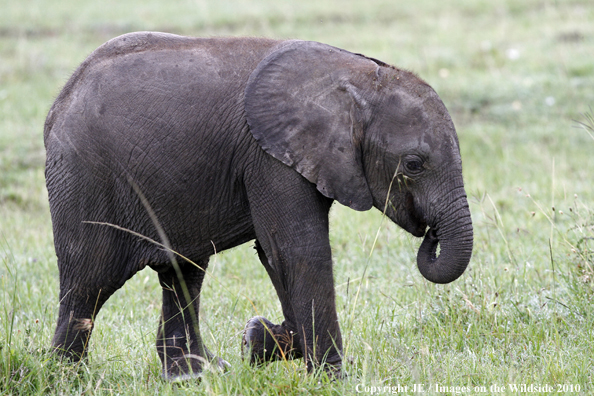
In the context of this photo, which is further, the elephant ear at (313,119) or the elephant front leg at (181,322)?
the elephant front leg at (181,322)

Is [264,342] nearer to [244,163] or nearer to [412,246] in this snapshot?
[244,163]

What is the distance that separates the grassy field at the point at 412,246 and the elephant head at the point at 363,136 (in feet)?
1.54

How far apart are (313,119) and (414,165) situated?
0.56 metres

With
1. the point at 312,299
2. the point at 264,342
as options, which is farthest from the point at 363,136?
the point at 264,342

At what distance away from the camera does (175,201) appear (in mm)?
3994

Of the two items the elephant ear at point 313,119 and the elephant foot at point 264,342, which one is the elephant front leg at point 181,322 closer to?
the elephant foot at point 264,342

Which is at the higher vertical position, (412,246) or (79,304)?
(412,246)

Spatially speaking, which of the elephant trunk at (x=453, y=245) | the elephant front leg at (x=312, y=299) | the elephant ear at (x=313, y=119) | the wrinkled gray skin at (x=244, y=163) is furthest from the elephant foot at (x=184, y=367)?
the elephant trunk at (x=453, y=245)

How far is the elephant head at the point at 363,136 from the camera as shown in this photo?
12.3 ft

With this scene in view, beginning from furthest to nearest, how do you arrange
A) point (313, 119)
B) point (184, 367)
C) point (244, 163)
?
point (184, 367) < point (244, 163) < point (313, 119)

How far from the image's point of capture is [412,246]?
557 cm

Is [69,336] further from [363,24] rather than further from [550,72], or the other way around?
[363,24]

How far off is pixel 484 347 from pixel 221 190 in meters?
1.88

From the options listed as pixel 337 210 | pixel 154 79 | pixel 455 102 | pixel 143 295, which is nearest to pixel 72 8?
pixel 455 102
